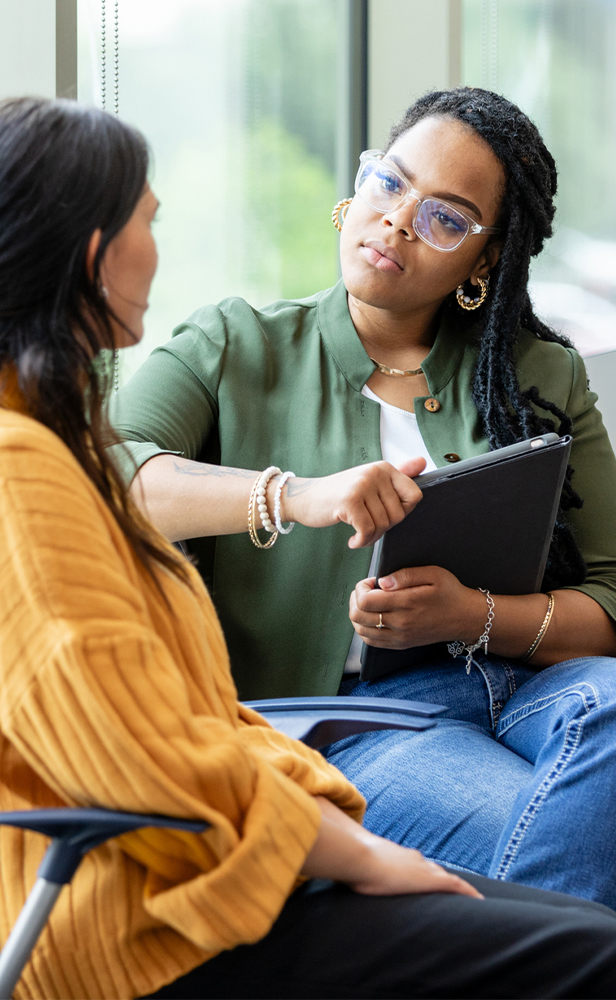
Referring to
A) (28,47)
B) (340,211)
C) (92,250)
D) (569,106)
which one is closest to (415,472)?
(92,250)

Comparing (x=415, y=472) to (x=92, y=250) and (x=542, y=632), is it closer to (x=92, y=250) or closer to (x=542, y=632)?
(x=542, y=632)

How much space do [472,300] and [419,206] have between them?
232 millimetres

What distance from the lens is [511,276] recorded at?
65.6 inches

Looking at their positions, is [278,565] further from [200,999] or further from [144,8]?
[144,8]

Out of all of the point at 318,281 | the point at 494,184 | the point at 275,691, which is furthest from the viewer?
the point at 318,281

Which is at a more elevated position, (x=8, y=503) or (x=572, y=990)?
(x=8, y=503)

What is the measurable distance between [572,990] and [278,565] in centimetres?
81

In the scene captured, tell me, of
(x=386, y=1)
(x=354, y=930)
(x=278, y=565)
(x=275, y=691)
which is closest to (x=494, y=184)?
(x=278, y=565)

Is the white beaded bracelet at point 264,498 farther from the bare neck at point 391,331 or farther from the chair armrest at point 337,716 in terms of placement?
the bare neck at point 391,331

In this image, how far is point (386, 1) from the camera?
2.85 m

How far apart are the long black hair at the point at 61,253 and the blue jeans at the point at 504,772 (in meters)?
0.60

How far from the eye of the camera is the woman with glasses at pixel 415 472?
3.92ft

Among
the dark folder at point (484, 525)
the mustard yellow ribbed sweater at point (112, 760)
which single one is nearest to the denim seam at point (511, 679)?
the dark folder at point (484, 525)

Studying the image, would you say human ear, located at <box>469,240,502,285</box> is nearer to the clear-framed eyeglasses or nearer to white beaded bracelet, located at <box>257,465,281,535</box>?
the clear-framed eyeglasses
